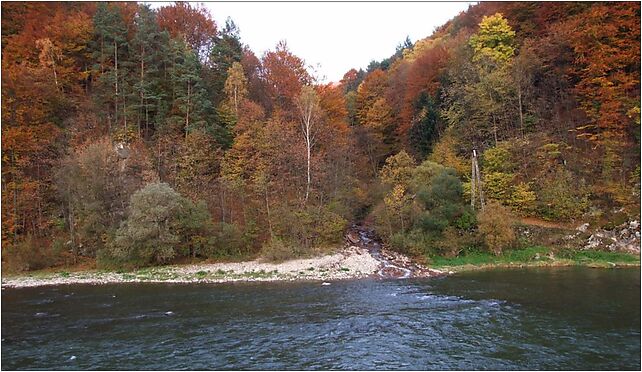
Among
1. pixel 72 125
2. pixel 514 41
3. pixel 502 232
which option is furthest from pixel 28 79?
pixel 514 41

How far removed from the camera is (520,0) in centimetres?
4509

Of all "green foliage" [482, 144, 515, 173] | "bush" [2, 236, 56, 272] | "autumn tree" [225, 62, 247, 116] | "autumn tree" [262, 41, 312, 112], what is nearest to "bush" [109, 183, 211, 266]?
"bush" [2, 236, 56, 272]

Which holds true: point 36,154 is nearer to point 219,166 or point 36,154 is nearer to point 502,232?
point 219,166

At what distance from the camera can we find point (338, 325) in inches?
672

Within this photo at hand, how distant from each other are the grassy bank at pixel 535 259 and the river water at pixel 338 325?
4189 mm

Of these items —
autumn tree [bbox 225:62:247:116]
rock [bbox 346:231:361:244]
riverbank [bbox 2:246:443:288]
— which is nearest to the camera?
riverbank [bbox 2:246:443:288]

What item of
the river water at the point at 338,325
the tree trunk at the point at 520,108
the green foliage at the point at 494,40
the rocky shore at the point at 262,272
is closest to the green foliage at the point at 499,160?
the tree trunk at the point at 520,108

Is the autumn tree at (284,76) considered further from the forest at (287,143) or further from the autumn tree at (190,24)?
the autumn tree at (190,24)

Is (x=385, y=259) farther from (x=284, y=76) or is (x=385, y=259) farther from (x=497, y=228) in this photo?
(x=284, y=76)

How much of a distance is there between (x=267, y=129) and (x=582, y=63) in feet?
92.0

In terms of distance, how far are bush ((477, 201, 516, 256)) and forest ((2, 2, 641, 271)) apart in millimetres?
121

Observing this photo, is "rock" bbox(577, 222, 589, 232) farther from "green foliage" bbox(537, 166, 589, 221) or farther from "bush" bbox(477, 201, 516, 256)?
"bush" bbox(477, 201, 516, 256)

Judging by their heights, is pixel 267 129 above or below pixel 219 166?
above

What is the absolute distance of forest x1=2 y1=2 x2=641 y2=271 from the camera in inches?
1302
